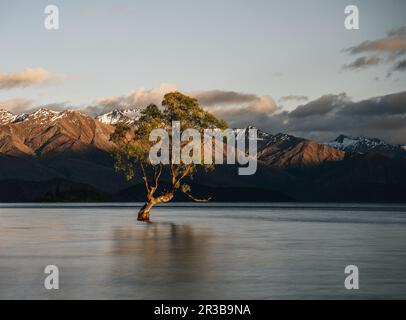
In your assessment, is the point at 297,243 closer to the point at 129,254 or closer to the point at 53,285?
the point at 129,254

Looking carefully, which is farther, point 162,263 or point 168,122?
point 168,122

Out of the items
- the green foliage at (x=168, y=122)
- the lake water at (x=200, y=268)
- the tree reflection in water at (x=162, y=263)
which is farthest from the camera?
the green foliage at (x=168, y=122)

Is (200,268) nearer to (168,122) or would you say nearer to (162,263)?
(162,263)

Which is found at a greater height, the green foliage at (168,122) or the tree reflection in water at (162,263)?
the green foliage at (168,122)

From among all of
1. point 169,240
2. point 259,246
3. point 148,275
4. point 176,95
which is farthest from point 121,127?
point 148,275

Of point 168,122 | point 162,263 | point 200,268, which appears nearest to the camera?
point 200,268

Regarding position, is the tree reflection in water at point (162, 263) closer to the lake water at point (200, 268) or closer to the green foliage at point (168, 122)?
the lake water at point (200, 268)

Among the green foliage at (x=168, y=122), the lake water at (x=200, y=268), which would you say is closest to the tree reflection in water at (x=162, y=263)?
the lake water at (x=200, y=268)

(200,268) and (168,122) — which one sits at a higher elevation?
(168,122)

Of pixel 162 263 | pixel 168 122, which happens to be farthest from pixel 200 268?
pixel 168 122

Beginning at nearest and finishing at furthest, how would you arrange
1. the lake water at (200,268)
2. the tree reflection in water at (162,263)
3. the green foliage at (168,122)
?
1. the lake water at (200,268)
2. the tree reflection in water at (162,263)
3. the green foliage at (168,122)

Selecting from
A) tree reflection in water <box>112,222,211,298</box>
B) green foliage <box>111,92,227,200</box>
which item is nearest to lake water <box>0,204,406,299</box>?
tree reflection in water <box>112,222,211,298</box>
